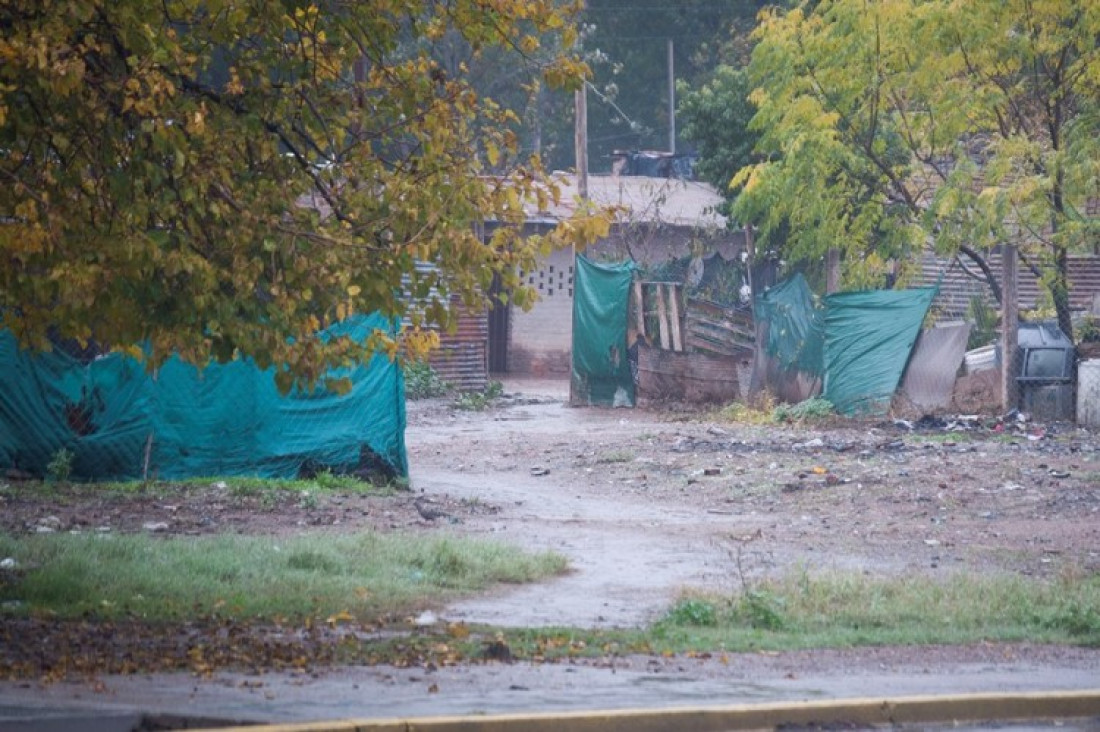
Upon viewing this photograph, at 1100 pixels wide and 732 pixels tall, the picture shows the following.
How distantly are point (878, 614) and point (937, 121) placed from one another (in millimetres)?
14275

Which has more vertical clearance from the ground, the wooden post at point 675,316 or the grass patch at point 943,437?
the wooden post at point 675,316

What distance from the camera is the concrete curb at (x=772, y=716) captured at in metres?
6.42

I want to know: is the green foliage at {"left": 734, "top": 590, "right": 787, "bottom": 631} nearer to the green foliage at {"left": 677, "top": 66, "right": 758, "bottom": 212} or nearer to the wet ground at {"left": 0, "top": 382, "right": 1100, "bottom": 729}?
the wet ground at {"left": 0, "top": 382, "right": 1100, "bottom": 729}

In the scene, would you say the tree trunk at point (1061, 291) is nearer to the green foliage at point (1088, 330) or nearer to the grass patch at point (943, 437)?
the green foliage at point (1088, 330)

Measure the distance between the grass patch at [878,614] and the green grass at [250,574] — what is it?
1.89 metres

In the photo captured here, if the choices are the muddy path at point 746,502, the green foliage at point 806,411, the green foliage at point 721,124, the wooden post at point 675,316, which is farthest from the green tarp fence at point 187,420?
the green foliage at point 721,124

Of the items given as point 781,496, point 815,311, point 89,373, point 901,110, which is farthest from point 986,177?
point 89,373

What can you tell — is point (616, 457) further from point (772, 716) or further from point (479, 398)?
point (772, 716)

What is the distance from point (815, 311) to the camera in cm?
2370

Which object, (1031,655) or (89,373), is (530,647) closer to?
(1031,655)

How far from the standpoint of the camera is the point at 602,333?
1040 inches

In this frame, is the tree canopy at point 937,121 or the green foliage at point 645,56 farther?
the green foliage at point 645,56

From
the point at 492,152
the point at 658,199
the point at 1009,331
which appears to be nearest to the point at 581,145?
the point at 658,199

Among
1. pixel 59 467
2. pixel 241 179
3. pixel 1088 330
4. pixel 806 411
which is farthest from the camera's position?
pixel 806 411
